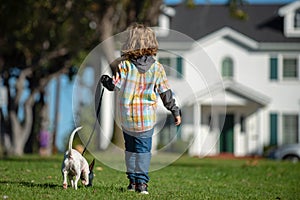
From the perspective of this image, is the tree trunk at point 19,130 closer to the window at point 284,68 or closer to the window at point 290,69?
the window at point 284,68

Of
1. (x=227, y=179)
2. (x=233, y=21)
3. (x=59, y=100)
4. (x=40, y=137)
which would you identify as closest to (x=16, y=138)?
(x=40, y=137)

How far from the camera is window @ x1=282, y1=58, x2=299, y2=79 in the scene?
139 feet

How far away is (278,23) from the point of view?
44.7 metres

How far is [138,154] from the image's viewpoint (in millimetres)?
9359

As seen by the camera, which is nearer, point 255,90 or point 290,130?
point 290,130

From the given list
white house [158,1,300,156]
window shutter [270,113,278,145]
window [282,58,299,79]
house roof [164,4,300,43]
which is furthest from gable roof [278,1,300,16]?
window shutter [270,113,278,145]

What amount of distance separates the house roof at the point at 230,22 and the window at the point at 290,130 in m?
4.43

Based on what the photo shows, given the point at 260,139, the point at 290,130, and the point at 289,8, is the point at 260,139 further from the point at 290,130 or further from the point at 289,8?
the point at 289,8

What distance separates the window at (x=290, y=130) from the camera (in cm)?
4206

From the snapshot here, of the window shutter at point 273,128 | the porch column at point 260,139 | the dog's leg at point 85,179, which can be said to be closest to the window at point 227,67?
the porch column at point 260,139

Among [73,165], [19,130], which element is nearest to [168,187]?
[73,165]

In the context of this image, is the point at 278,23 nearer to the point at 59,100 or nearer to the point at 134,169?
the point at 59,100

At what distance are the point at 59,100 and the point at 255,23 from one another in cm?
1261

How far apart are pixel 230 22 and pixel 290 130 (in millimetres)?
7508
